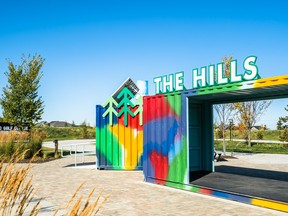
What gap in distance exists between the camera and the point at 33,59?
25.8m

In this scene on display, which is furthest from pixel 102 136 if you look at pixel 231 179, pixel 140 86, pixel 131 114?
pixel 231 179

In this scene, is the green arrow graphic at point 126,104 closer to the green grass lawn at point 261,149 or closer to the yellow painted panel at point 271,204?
the yellow painted panel at point 271,204

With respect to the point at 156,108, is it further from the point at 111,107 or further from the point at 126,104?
the point at 111,107

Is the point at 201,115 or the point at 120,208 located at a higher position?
the point at 201,115

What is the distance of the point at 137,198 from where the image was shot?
368 inches

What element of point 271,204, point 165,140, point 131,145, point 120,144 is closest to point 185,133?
point 165,140

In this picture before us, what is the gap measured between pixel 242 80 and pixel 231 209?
3473mm

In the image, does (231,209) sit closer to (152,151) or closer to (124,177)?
(152,151)

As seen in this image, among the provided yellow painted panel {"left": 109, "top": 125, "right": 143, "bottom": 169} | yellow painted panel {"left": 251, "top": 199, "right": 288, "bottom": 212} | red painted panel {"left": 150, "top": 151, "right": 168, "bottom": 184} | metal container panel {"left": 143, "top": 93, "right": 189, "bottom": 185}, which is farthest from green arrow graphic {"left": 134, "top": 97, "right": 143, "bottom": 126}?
yellow painted panel {"left": 251, "top": 199, "right": 288, "bottom": 212}

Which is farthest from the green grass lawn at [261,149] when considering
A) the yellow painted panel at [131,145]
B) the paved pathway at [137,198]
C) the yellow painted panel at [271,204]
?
the yellow painted panel at [271,204]

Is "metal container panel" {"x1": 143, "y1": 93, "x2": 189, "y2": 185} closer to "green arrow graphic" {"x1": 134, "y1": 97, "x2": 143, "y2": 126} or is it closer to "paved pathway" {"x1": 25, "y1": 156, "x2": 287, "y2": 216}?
"paved pathway" {"x1": 25, "y1": 156, "x2": 287, "y2": 216}

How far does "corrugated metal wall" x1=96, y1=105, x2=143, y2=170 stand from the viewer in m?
15.4

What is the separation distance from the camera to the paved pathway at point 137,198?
784cm

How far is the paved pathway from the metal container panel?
53 centimetres
